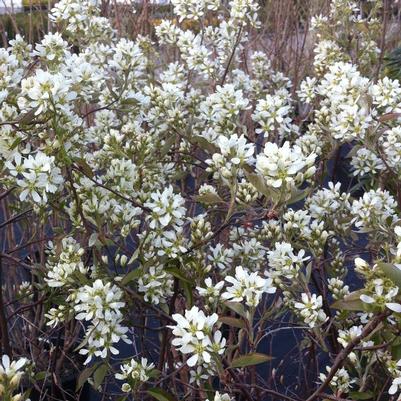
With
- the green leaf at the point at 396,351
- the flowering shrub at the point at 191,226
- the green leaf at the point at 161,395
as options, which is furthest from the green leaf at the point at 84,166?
the green leaf at the point at 396,351

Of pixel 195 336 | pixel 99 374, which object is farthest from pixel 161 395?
pixel 195 336

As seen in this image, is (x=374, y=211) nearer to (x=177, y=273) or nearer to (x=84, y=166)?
(x=177, y=273)

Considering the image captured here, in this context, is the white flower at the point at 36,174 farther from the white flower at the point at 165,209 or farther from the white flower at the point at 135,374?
the white flower at the point at 135,374

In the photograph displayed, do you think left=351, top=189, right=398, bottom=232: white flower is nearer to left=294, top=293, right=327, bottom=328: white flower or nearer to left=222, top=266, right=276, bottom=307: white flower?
left=294, top=293, right=327, bottom=328: white flower

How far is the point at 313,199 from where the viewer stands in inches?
80.2

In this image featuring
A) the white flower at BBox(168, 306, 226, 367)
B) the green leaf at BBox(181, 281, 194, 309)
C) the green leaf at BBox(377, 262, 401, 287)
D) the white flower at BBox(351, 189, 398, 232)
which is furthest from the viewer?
the white flower at BBox(351, 189, 398, 232)

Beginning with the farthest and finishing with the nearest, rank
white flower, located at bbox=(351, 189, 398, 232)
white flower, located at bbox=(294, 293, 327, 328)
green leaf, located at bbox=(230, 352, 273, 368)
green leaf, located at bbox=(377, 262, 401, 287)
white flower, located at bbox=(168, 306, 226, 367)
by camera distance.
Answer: white flower, located at bbox=(351, 189, 398, 232), white flower, located at bbox=(294, 293, 327, 328), green leaf, located at bbox=(230, 352, 273, 368), white flower, located at bbox=(168, 306, 226, 367), green leaf, located at bbox=(377, 262, 401, 287)

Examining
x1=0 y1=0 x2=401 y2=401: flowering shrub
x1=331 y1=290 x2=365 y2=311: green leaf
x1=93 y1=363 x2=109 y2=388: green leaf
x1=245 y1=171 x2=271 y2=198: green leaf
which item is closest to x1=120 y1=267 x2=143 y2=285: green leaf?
x1=0 y1=0 x2=401 y2=401: flowering shrub

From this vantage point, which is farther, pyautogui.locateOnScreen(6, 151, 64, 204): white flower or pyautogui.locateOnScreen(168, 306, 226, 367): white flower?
pyautogui.locateOnScreen(6, 151, 64, 204): white flower

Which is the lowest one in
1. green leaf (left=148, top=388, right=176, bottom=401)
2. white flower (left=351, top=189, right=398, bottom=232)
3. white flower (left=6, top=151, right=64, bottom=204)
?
green leaf (left=148, top=388, right=176, bottom=401)

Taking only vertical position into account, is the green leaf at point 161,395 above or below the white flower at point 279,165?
below

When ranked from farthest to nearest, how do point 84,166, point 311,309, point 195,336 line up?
point 84,166 → point 311,309 → point 195,336

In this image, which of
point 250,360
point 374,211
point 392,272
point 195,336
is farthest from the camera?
point 374,211

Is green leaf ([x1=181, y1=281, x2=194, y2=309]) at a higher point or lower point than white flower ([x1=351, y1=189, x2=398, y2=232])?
lower
